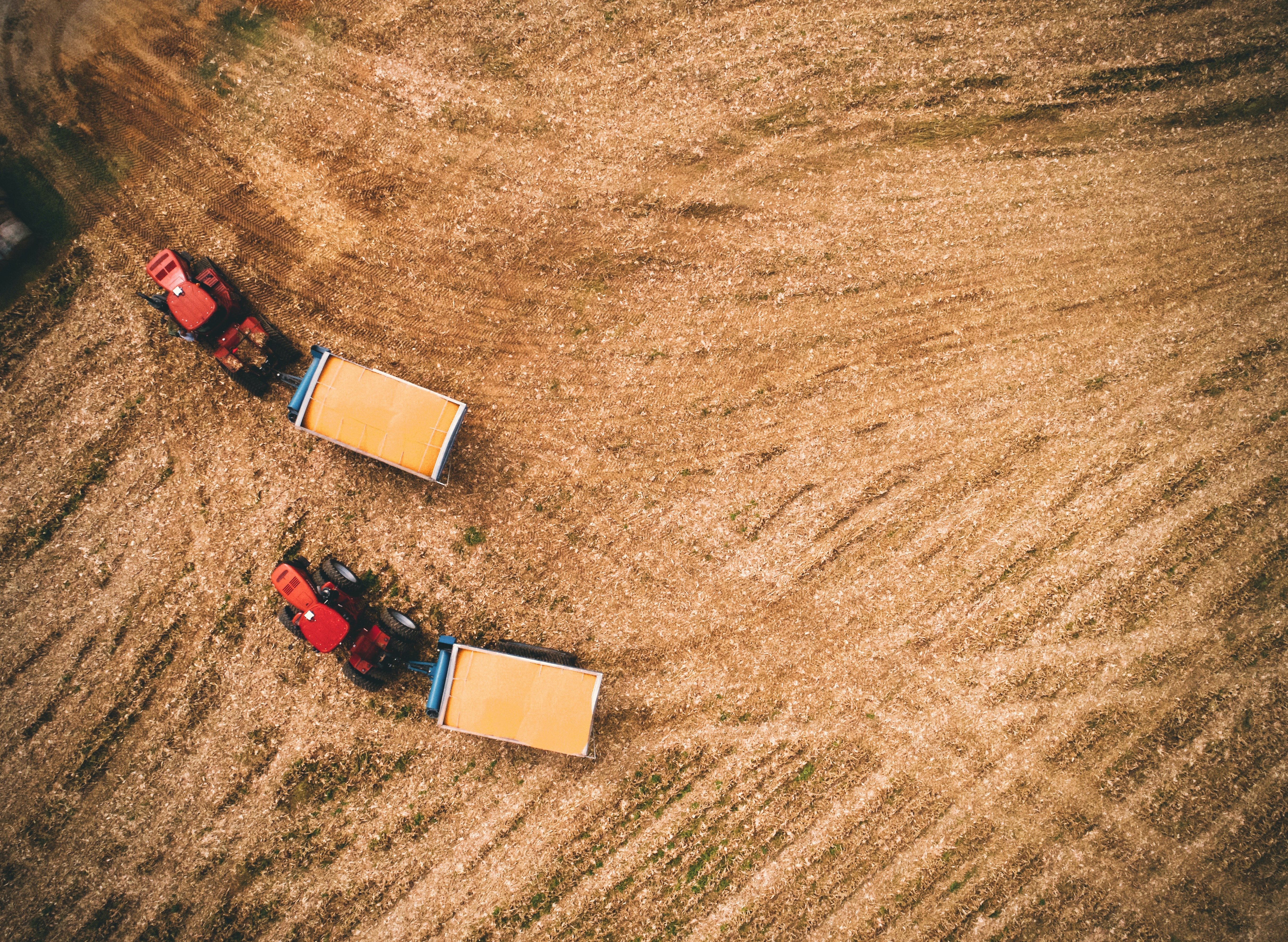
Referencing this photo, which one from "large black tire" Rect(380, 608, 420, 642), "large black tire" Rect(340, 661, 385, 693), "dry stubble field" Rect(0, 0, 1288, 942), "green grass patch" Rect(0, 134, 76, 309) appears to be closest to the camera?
"large black tire" Rect(340, 661, 385, 693)

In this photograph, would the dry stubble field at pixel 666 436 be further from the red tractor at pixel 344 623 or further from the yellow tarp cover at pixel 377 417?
the yellow tarp cover at pixel 377 417

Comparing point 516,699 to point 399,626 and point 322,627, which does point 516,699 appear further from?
point 322,627

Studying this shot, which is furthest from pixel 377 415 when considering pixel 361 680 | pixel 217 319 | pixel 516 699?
pixel 516 699

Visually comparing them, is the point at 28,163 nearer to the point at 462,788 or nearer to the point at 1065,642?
the point at 462,788

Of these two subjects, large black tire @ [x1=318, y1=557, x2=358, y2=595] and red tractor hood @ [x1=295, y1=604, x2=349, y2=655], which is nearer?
red tractor hood @ [x1=295, y1=604, x2=349, y2=655]

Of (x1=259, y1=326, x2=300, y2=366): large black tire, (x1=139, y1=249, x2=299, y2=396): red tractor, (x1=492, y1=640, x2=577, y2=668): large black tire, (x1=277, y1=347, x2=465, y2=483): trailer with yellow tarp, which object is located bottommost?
(x1=492, y1=640, x2=577, y2=668): large black tire

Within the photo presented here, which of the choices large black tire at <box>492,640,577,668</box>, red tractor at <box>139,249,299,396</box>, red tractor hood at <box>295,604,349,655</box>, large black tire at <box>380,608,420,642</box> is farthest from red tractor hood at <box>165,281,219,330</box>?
large black tire at <box>492,640,577,668</box>

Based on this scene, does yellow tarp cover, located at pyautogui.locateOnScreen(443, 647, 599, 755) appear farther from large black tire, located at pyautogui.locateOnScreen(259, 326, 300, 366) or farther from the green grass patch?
the green grass patch
